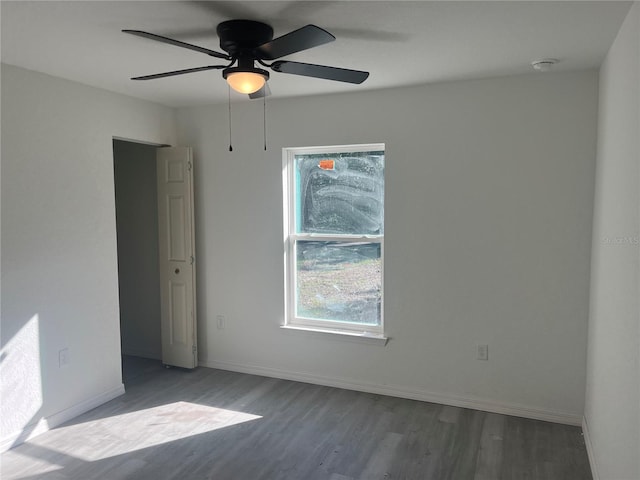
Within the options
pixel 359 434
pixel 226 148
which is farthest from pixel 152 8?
pixel 359 434

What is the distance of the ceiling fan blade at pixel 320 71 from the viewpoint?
218 cm

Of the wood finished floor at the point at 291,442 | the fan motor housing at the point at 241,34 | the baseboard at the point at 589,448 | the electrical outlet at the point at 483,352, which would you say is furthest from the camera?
the electrical outlet at the point at 483,352

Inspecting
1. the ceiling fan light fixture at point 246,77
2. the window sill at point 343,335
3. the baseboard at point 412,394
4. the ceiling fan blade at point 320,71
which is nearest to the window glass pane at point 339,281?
the window sill at point 343,335

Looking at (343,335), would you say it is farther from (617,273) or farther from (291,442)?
(617,273)

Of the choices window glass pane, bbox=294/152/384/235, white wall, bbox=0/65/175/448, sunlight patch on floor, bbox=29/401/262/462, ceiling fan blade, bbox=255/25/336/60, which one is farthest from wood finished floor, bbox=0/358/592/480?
ceiling fan blade, bbox=255/25/336/60

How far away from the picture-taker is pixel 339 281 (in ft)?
12.7

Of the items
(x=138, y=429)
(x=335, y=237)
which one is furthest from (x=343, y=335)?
(x=138, y=429)

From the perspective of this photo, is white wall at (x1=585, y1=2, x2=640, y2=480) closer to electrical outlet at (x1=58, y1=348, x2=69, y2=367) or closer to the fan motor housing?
the fan motor housing

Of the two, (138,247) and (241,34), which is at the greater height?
(241,34)

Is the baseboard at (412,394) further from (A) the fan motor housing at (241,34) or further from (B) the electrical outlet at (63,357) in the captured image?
(A) the fan motor housing at (241,34)

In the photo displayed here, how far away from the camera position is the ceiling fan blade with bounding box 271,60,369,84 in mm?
2180

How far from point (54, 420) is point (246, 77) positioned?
2.65 m

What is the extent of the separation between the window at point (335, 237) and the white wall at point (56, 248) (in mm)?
1398

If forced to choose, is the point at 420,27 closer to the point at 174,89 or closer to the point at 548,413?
the point at 174,89
